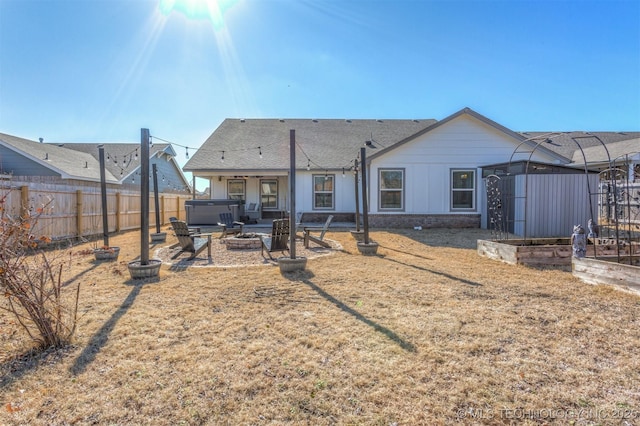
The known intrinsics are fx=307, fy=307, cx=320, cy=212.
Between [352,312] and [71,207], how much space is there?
34.6ft

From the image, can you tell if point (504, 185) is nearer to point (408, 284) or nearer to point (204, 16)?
point (408, 284)

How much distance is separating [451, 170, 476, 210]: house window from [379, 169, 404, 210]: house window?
2.13m

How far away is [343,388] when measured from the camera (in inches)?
87.9

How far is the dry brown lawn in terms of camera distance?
79.3 inches

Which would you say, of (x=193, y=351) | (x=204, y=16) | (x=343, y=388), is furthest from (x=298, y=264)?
(x=204, y=16)

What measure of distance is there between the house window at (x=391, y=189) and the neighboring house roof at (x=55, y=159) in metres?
14.2

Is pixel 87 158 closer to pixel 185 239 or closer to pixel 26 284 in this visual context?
pixel 185 239

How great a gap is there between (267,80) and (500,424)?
45.1ft

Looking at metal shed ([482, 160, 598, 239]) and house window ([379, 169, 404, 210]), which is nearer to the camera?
metal shed ([482, 160, 598, 239])

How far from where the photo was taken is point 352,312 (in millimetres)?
3705

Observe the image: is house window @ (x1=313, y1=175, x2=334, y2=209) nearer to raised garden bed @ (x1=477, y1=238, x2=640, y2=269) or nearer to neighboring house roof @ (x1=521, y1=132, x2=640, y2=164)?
raised garden bed @ (x1=477, y1=238, x2=640, y2=269)

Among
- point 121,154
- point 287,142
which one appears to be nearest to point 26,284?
point 287,142

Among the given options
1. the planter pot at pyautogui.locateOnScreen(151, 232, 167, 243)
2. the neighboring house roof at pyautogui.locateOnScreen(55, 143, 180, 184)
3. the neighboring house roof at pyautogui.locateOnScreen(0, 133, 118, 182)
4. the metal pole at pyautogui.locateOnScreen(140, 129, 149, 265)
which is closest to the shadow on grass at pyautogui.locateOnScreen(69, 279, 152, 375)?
the metal pole at pyautogui.locateOnScreen(140, 129, 149, 265)

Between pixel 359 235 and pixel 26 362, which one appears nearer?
pixel 26 362
